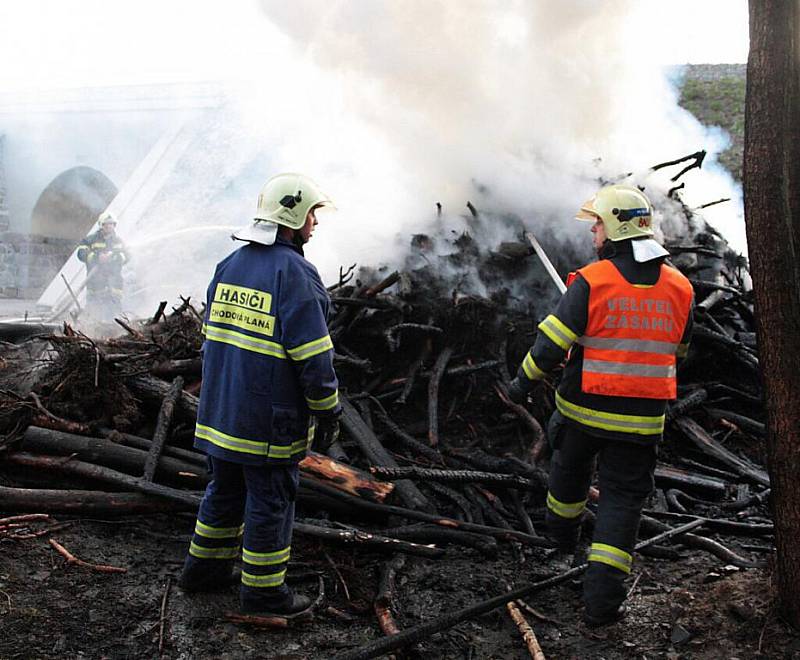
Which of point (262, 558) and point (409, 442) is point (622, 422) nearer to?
point (262, 558)

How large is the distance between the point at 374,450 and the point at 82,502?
74.2 inches

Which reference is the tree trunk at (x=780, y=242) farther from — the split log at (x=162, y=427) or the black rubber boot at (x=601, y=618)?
the split log at (x=162, y=427)

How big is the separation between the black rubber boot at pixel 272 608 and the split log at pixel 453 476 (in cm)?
108

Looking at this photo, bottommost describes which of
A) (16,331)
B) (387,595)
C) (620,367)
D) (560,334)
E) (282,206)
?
(387,595)

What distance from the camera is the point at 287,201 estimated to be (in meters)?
3.34

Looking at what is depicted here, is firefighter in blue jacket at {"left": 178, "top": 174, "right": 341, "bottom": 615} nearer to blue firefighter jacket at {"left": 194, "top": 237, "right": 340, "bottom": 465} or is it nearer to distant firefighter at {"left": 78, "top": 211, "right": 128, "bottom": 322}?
blue firefighter jacket at {"left": 194, "top": 237, "right": 340, "bottom": 465}

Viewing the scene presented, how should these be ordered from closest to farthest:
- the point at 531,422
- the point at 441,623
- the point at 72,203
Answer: the point at 441,623, the point at 531,422, the point at 72,203

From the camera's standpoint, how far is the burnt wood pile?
13.3 ft

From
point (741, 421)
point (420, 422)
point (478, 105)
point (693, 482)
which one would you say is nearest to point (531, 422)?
point (420, 422)

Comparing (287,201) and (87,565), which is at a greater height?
(287,201)

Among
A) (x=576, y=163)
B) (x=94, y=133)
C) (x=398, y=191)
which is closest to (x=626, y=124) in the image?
(x=576, y=163)

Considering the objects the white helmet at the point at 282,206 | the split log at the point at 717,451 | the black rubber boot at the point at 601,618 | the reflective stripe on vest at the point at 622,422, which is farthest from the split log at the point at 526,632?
the split log at the point at 717,451

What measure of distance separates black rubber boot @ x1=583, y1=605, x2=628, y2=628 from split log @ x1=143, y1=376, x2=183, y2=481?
8.51ft

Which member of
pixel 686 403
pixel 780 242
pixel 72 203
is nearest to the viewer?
pixel 780 242
